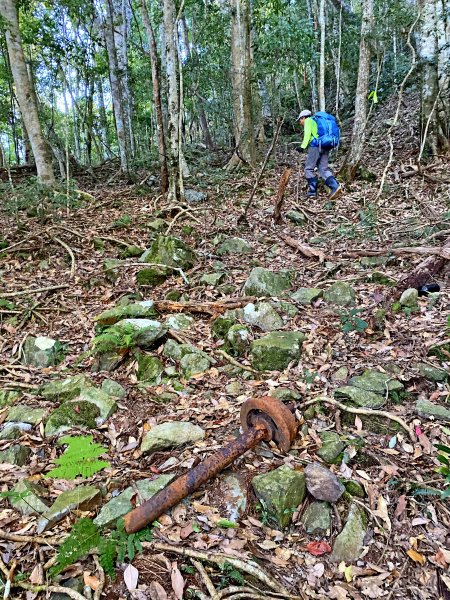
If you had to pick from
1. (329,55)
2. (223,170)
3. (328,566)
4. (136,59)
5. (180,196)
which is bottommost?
(328,566)

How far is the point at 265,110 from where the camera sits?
59.5ft

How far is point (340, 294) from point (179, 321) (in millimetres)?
2006

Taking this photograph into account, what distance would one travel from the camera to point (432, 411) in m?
3.23

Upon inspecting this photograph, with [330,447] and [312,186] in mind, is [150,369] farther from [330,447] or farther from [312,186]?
[312,186]

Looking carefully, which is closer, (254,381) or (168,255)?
(254,381)

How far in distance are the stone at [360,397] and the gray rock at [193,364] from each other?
4.48ft

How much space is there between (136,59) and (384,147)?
45.3 feet

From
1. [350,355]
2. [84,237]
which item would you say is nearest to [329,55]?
[84,237]

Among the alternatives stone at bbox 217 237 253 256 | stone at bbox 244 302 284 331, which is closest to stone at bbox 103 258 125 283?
stone at bbox 217 237 253 256

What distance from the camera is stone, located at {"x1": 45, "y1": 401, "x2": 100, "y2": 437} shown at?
3.52 m

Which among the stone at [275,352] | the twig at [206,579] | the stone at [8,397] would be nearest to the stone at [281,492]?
the twig at [206,579]

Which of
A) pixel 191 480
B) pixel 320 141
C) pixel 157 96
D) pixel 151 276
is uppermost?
pixel 157 96

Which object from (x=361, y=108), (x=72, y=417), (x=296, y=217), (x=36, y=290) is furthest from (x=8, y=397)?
(x=361, y=108)

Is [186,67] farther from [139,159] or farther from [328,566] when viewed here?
[328,566]
